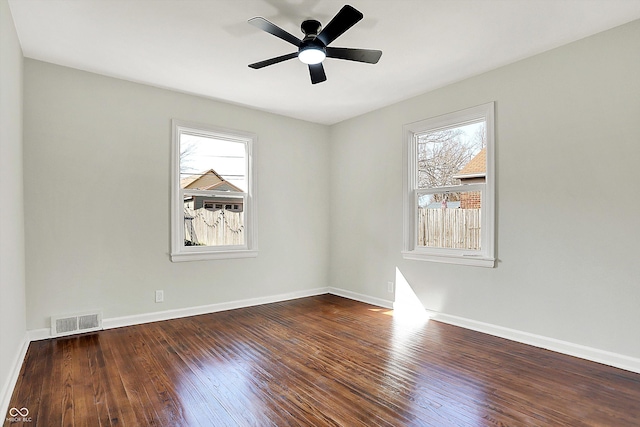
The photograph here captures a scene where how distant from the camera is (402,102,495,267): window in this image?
370 centimetres

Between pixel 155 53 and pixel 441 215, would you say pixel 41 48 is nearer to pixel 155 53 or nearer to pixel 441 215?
pixel 155 53

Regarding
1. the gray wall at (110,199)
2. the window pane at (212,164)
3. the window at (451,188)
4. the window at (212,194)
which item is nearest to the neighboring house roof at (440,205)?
the window at (451,188)

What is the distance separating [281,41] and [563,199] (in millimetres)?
2832

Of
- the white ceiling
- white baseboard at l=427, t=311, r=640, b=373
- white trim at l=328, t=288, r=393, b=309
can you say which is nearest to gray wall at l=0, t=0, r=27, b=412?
the white ceiling

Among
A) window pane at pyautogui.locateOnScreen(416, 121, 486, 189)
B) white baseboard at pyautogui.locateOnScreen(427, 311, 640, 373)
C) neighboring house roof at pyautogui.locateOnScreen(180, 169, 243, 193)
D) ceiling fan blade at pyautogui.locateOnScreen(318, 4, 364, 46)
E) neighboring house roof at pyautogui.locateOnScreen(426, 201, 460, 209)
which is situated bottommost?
white baseboard at pyautogui.locateOnScreen(427, 311, 640, 373)

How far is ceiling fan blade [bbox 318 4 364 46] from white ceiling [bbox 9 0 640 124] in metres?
0.22

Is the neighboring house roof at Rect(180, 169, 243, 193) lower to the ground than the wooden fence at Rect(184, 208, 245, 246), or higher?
higher

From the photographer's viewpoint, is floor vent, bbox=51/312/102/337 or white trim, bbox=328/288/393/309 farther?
white trim, bbox=328/288/393/309

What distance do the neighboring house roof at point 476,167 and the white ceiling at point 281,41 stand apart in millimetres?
865

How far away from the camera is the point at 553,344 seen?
123 inches

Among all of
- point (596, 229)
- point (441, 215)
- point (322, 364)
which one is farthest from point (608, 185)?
point (322, 364)

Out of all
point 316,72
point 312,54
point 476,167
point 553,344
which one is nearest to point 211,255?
point 316,72

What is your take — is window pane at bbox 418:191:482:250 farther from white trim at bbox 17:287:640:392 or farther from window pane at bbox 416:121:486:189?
white trim at bbox 17:287:640:392

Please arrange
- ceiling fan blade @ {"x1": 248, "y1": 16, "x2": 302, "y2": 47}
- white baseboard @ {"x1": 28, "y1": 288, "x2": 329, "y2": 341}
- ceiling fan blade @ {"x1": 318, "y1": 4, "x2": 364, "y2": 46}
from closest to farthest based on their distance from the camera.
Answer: ceiling fan blade @ {"x1": 318, "y1": 4, "x2": 364, "y2": 46}
ceiling fan blade @ {"x1": 248, "y1": 16, "x2": 302, "y2": 47}
white baseboard @ {"x1": 28, "y1": 288, "x2": 329, "y2": 341}
